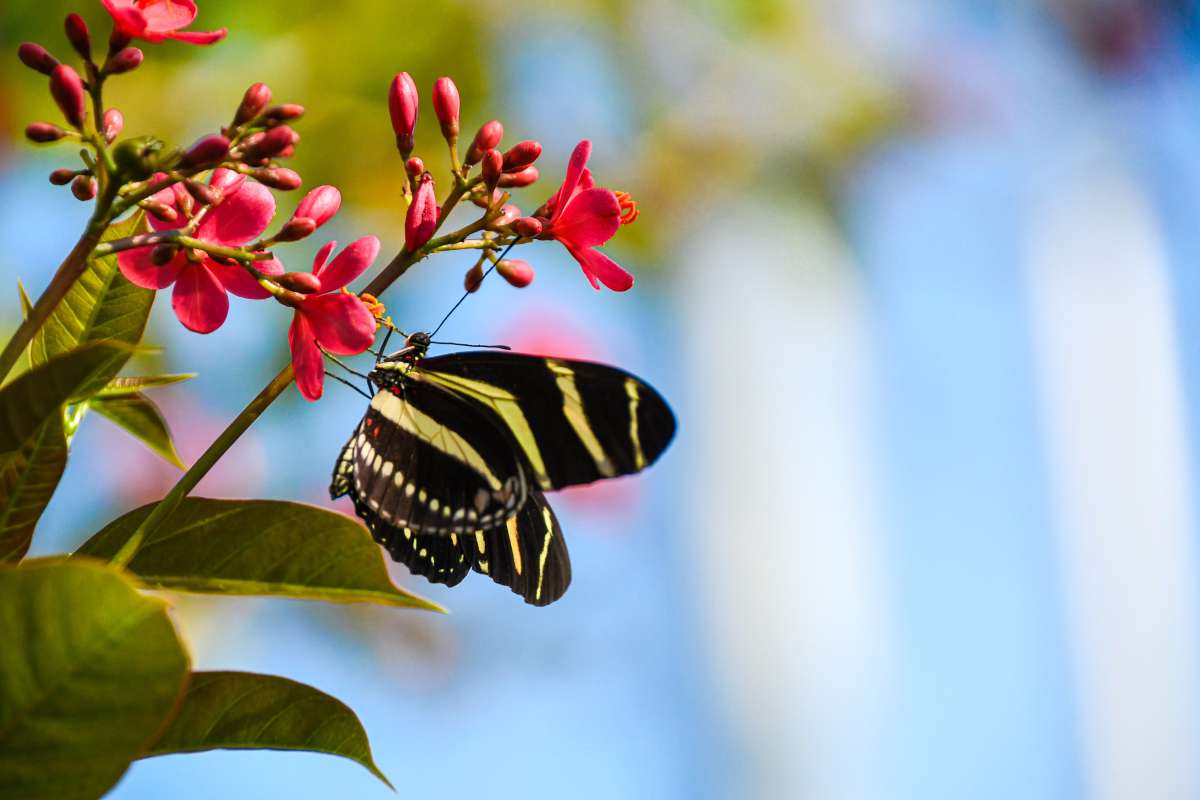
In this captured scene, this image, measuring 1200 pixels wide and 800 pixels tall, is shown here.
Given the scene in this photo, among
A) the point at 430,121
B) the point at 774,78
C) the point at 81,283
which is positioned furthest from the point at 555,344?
the point at 81,283

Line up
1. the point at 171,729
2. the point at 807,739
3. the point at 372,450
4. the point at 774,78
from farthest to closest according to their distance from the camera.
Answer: the point at 807,739 → the point at 774,78 → the point at 372,450 → the point at 171,729

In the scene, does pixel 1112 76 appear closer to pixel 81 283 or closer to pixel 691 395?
pixel 691 395

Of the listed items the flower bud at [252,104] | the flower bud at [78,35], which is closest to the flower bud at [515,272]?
the flower bud at [252,104]

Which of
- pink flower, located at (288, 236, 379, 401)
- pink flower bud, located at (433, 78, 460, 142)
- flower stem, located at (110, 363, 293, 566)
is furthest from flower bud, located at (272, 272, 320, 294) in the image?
pink flower bud, located at (433, 78, 460, 142)

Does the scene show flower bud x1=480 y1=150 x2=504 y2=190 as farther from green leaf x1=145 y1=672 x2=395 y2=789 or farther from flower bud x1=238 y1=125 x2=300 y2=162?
green leaf x1=145 y1=672 x2=395 y2=789

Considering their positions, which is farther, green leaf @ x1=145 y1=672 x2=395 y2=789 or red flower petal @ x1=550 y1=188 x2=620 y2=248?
red flower petal @ x1=550 y1=188 x2=620 y2=248

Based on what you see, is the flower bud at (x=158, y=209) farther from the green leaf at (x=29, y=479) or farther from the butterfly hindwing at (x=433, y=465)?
the butterfly hindwing at (x=433, y=465)
